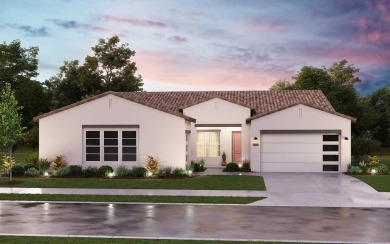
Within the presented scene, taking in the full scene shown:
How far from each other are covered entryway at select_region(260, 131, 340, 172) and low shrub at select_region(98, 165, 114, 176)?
9165 mm

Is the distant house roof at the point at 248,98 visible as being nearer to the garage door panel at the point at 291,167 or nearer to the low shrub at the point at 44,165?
the garage door panel at the point at 291,167

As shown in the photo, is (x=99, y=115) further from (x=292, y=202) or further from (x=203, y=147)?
(x=292, y=202)

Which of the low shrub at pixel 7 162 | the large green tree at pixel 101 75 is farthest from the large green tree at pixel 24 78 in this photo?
the low shrub at pixel 7 162

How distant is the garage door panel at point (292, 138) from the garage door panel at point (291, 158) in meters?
0.78

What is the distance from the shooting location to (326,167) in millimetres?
30922

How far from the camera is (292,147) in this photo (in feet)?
102

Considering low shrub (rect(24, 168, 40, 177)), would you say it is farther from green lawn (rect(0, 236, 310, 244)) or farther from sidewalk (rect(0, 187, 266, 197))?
green lawn (rect(0, 236, 310, 244))

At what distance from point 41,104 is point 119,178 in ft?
144

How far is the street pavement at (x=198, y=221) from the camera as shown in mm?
12398

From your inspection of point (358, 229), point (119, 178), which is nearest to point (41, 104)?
point (119, 178)

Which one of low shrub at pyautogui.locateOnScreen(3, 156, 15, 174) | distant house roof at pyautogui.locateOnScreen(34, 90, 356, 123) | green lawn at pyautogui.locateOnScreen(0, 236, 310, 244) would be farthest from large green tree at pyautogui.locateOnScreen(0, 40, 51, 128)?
green lawn at pyautogui.locateOnScreen(0, 236, 310, 244)

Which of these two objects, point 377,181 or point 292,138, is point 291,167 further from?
point 377,181

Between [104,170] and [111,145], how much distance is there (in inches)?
Answer: 80.0

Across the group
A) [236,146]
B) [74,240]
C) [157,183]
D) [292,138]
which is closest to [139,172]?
[157,183]
